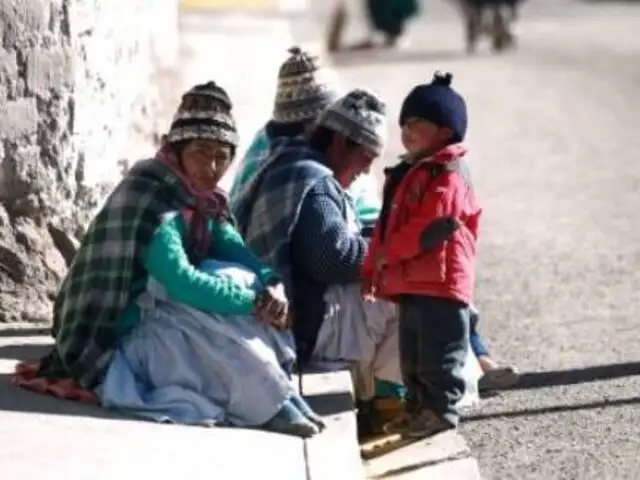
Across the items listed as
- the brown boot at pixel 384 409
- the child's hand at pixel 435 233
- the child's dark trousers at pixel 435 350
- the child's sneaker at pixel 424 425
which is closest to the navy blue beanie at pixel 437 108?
the child's hand at pixel 435 233

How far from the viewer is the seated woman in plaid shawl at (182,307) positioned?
6570mm

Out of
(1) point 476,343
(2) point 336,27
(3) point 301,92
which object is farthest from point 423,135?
(2) point 336,27

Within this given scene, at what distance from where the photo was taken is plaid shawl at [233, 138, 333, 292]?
7.25 m

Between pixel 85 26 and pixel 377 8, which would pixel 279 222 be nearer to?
pixel 85 26

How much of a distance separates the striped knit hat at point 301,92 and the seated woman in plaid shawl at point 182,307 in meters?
0.85

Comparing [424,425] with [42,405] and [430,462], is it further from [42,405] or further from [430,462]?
[42,405]

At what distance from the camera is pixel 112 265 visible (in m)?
6.69

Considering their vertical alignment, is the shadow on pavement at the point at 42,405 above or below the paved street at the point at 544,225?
above

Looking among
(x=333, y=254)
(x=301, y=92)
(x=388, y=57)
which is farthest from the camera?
(x=388, y=57)

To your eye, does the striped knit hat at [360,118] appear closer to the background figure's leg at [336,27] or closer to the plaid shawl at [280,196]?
the plaid shawl at [280,196]

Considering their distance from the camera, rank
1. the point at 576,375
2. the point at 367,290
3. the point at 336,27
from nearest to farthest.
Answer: the point at 367,290
the point at 576,375
the point at 336,27

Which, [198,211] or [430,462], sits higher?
[198,211]

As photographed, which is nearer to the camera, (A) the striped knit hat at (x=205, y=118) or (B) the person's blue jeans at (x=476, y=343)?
(A) the striped knit hat at (x=205, y=118)

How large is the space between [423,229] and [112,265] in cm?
103
